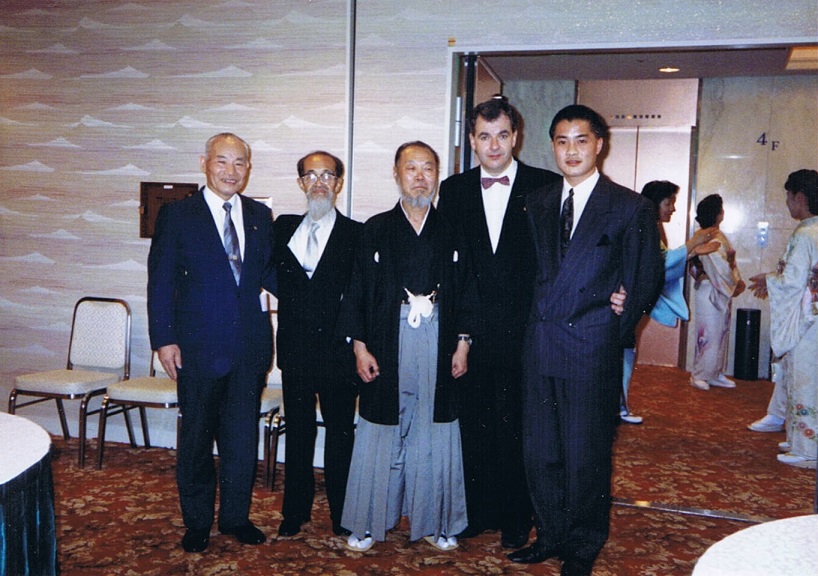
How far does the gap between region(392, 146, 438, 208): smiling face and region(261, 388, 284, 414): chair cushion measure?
138 centimetres

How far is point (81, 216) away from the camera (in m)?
4.37

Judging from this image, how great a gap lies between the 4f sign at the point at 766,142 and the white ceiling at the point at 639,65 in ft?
1.92

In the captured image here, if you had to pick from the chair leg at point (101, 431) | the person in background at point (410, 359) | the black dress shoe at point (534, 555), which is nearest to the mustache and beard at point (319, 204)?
the person in background at point (410, 359)

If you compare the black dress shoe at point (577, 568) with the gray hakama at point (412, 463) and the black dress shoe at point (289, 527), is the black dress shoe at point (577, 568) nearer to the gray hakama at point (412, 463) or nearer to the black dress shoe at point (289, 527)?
the gray hakama at point (412, 463)

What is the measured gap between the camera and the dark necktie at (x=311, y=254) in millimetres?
3029

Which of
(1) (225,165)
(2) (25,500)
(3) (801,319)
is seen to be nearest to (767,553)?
(2) (25,500)

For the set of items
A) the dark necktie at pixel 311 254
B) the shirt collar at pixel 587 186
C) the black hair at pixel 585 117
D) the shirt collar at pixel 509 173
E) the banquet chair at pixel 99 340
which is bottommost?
the banquet chair at pixel 99 340

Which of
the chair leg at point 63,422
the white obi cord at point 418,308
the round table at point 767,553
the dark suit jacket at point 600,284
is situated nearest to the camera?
the round table at point 767,553

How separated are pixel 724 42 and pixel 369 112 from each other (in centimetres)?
178

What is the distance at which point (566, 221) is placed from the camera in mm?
2732

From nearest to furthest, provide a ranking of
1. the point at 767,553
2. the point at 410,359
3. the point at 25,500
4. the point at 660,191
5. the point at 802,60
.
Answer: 1. the point at 767,553
2. the point at 25,500
3. the point at 410,359
4. the point at 660,191
5. the point at 802,60

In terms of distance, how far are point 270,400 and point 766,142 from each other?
5703mm

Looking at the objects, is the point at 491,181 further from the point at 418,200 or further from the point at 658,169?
the point at 658,169

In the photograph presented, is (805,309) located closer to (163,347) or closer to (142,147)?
(163,347)
